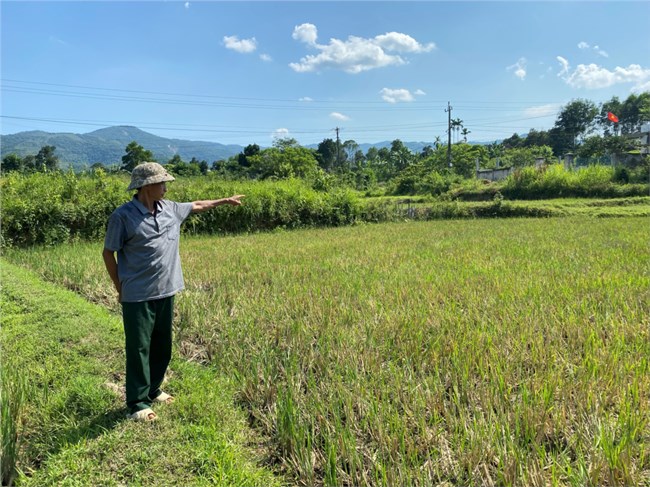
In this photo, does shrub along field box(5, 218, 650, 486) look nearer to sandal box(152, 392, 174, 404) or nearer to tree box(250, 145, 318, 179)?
sandal box(152, 392, 174, 404)

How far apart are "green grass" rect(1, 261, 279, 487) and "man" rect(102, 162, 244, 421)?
0.76ft

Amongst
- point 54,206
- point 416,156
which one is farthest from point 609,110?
point 54,206

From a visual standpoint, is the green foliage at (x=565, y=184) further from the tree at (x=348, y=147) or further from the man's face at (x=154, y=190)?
the tree at (x=348, y=147)

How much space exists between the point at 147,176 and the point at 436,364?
248 cm

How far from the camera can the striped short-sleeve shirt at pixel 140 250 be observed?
2.55 metres

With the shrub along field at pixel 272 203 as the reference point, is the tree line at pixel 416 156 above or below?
above

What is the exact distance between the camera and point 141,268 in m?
2.62

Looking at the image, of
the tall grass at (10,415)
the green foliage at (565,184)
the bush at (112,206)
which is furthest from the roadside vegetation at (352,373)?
the green foliage at (565,184)

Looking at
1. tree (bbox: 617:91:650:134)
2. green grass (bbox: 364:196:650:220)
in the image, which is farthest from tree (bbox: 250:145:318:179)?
tree (bbox: 617:91:650:134)

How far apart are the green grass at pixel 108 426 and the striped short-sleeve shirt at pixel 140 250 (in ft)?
2.73

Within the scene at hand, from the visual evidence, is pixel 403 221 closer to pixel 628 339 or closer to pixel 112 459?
pixel 628 339

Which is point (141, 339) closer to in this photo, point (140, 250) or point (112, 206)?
point (140, 250)

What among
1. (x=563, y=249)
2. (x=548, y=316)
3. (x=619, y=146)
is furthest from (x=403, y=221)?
(x=619, y=146)

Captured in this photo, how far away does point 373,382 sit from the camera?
9.27 feet
